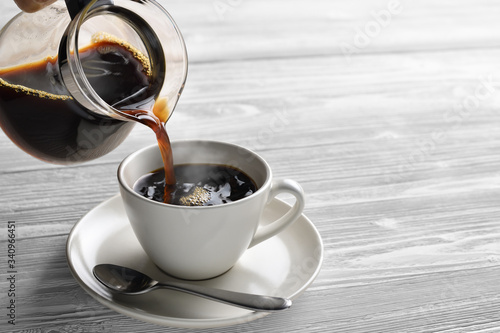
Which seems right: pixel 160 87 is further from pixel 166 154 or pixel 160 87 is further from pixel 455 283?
pixel 455 283

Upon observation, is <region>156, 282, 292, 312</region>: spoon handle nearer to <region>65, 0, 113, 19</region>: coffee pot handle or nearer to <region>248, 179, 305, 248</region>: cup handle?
<region>248, 179, 305, 248</region>: cup handle

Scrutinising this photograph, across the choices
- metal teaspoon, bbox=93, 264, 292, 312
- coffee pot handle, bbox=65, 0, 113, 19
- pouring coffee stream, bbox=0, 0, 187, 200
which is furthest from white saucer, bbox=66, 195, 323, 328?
coffee pot handle, bbox=65, 0, 113, 19

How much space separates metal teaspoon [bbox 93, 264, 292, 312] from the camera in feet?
2.24

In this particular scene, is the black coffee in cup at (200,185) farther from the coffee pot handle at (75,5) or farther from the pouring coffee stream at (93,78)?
the coffee pot handle at (75,5)

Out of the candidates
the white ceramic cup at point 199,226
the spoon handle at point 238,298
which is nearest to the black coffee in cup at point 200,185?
the white ceramic cup at point 199,226

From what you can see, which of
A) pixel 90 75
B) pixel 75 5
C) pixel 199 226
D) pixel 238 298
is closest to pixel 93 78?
pixel 90 75

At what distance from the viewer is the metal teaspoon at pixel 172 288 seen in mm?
683

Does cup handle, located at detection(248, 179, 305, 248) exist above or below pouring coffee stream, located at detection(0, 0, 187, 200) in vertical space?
below

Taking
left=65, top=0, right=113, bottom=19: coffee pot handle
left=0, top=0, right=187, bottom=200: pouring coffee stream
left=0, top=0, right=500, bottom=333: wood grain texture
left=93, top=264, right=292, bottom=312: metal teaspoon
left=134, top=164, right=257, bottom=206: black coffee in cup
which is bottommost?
left=0, top=0, right=500, bottom=333: wood grain texture

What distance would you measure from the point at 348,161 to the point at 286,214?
36 cm

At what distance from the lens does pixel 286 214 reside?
0.83 m

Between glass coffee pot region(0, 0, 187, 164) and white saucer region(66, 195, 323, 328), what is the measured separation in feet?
0.39

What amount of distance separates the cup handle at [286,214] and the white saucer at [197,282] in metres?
0.04

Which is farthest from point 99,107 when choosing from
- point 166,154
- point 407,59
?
point 407,59
